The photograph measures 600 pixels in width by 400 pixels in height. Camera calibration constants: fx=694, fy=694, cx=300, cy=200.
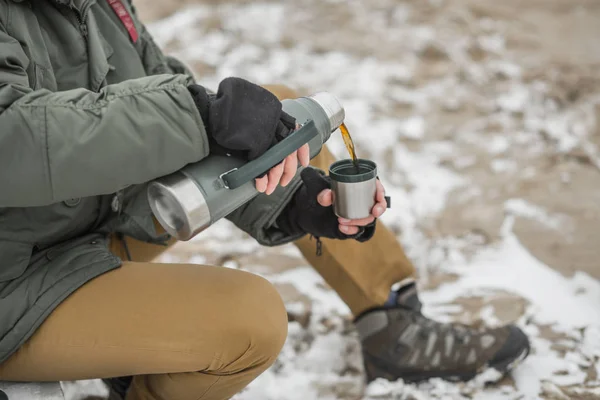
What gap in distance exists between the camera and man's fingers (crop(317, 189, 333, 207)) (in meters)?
1.44

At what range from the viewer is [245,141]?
1.10m

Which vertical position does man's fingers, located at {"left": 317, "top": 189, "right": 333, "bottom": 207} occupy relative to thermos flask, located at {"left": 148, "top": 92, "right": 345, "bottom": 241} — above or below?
below

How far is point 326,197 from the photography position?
1.44 metres

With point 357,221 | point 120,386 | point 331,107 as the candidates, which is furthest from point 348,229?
point 120,386

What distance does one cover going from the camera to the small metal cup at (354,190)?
1335mm

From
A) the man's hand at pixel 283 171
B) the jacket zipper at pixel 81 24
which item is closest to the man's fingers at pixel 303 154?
the man's hand at pixel 283 171

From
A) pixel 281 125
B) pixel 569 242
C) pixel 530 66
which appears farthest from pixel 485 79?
pixel 281 125

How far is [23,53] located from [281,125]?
43cm

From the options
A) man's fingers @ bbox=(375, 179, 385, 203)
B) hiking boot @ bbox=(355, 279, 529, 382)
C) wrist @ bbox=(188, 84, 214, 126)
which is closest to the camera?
wrist @ bbox=(188, 84, 214, 126)

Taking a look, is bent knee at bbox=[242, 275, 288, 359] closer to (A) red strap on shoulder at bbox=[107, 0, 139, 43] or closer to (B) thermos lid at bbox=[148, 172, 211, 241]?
(B) thermos lid at bbox=[148, 172, 211, 241]

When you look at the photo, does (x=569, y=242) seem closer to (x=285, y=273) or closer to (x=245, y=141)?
(x=285, y=273)

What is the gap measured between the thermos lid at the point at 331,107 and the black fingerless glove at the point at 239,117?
177 mm

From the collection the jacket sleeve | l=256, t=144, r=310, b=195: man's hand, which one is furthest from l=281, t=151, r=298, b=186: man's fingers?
the jacket sleeve

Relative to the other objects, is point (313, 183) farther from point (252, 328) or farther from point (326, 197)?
point (252, 328)
